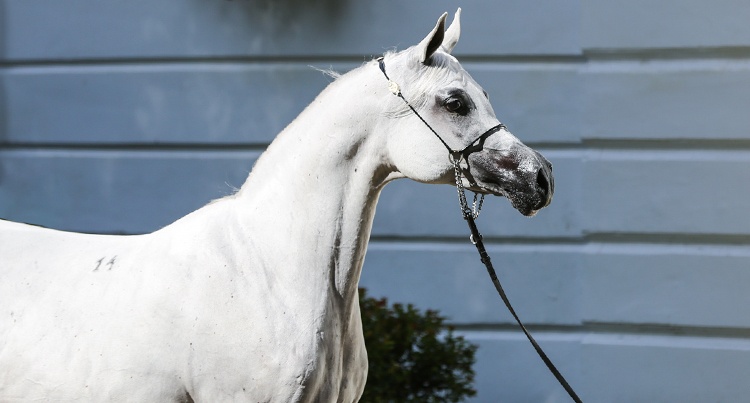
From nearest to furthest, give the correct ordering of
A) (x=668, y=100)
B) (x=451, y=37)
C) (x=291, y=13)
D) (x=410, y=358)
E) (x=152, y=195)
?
(x=451, y=37) → (x=410, y=358) → (x=668, y=100) → (x=291, y=13) → (x=152, y=195)

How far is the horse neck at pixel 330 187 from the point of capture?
2793mm

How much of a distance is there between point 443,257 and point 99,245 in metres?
3.08

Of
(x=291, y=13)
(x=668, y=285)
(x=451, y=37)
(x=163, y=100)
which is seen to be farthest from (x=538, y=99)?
(x=451, y=37)

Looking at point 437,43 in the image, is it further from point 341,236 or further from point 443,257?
point 443,257

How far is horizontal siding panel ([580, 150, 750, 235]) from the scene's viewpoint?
18.2 ft

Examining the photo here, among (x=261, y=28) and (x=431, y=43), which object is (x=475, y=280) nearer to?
(x=261, y=28)

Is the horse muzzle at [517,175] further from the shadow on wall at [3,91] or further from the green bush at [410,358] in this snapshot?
the shadow on wall at [3,91]

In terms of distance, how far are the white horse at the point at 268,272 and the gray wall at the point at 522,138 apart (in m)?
2.93

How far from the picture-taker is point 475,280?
5.79 m

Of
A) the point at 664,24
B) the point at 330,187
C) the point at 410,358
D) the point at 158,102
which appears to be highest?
the point at 664,24

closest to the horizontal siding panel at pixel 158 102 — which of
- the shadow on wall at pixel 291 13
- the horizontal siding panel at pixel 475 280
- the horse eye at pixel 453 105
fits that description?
the shadow on wall at pixel 291 13

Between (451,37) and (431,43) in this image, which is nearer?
(431,43)

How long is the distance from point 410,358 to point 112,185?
2225mm

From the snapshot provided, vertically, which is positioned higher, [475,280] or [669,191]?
[669,191]
